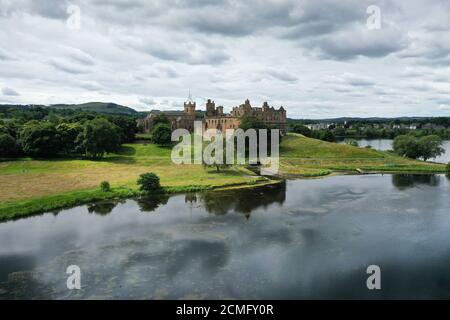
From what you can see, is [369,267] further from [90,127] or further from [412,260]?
[90,127]

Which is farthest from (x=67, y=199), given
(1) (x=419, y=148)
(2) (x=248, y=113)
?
(1) (x=419, y=148)

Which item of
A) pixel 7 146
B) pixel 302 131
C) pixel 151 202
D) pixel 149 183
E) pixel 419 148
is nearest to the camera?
pixel 151 202

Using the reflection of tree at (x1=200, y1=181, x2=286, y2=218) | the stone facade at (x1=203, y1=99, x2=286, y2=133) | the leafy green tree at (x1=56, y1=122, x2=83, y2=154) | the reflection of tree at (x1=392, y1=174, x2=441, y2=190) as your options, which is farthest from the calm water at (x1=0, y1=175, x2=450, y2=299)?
the stone facade at (x1=203, y1=99, x2=286, y2=133)

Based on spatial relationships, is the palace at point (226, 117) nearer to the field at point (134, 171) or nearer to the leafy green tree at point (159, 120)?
the leafy green tree at point (159, 120)

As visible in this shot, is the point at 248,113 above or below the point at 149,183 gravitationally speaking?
above

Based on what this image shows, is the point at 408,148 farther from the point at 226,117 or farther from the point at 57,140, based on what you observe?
the point at 57,140
